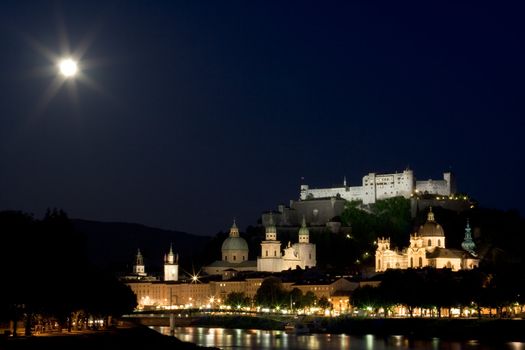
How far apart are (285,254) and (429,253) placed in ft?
78.4

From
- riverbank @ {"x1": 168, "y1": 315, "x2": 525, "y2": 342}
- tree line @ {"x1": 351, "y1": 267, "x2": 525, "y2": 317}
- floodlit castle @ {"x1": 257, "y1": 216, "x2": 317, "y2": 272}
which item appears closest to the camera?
riverbank @ {"x1": 168, "y1": 315, "x2": 525, "y2": 342}

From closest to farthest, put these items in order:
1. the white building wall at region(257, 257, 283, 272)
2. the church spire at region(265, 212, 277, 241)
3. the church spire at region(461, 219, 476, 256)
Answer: the church spire at region(461, 219, 476, 256) → the white building wall at region(257, 257, 283, 272) → the church spire at region(265, 212, 277, 241)

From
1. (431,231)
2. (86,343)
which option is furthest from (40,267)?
(431,231)

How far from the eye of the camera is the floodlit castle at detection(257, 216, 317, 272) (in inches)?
5148

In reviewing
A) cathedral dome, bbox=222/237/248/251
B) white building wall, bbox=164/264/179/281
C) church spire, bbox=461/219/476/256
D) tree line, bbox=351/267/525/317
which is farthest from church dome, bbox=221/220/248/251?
tree line, bbox=351/267/525/317

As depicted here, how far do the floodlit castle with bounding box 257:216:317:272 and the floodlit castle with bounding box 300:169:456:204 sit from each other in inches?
443

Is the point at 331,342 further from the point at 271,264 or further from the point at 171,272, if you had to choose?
the point at 171,272

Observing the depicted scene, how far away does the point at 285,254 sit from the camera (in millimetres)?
132750

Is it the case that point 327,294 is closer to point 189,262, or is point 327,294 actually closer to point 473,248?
point 473,248

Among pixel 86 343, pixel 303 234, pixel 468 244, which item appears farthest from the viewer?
pixel 303 234

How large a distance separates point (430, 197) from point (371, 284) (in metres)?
27.6

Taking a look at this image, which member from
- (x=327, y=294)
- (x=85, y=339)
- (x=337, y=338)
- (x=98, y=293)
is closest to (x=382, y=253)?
(x=327, y=294)

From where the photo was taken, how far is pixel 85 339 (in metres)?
52.9

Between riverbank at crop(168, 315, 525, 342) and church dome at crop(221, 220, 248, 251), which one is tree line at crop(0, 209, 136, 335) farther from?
church dome at crop(221, 220, 248, 251)
